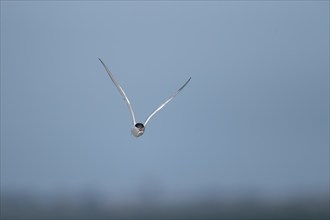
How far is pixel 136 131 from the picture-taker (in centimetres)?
1340
